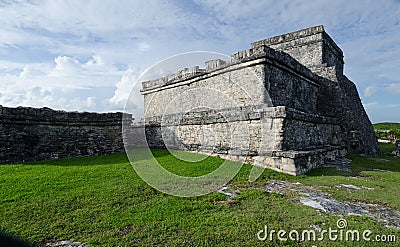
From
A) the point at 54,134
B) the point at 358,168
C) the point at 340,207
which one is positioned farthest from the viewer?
the point at 54,134

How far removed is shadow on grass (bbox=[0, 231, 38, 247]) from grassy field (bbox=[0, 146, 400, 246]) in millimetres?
12

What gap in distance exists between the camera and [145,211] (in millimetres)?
4305

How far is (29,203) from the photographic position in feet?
14.7

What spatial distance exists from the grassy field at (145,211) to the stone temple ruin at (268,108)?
4.68 feet

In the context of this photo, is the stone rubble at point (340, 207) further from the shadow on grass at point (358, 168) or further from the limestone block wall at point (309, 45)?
the limestone block wall at point (309, 45)

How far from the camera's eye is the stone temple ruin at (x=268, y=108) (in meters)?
7.50

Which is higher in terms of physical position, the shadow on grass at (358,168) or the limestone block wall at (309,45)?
the limestone block wall at (309,45)

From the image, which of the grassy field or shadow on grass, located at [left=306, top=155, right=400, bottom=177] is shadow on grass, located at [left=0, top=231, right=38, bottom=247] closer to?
the grassy field

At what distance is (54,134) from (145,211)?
7402mm

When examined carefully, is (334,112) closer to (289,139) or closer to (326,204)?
(289,139)

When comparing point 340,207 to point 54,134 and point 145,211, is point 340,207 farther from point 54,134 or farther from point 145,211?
point 54,134

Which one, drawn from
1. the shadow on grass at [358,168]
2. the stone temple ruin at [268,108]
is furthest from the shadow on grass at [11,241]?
the shadow on grass at [358,168]

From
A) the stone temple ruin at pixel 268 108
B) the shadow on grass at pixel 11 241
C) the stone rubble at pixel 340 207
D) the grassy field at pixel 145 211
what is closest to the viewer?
the shadow on grass at pixel 11 241

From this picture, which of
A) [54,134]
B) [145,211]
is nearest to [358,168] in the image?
[145,211]
